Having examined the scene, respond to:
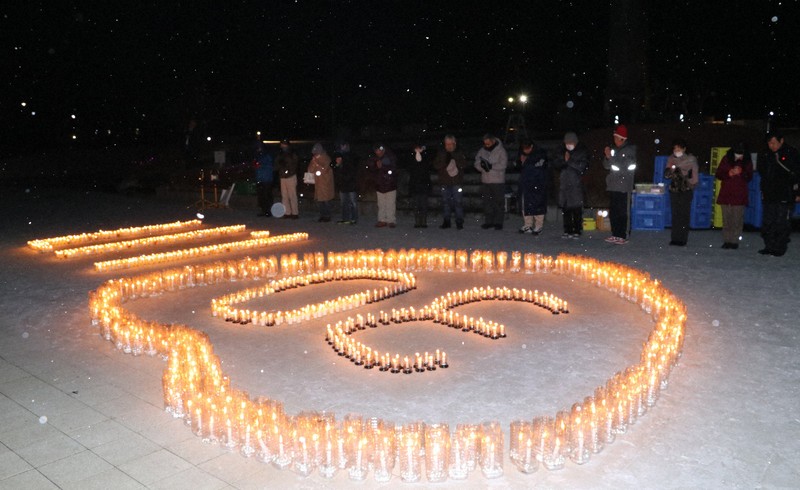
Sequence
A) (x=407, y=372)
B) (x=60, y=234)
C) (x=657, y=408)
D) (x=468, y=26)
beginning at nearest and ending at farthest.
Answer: (x=657, y=408)
(x=407, y=372)
(x=60, y=234)
(x=468, y=26)

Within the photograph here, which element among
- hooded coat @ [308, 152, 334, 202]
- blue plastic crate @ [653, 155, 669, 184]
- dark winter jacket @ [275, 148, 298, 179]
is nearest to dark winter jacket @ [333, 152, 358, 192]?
hooded coat @ [308, 152, 334, 202]

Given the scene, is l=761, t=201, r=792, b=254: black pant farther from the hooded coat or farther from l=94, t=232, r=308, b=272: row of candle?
the hooded coat

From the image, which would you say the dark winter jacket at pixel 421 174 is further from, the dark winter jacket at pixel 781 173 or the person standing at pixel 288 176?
the dark winter jacket at pixel 781 173

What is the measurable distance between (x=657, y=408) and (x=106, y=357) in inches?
196

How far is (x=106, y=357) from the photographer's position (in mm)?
6551

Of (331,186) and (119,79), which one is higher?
(119,79)

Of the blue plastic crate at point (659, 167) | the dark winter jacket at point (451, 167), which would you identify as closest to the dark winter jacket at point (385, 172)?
the dark winter jacket at point (451, 167)

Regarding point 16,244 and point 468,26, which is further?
point 468,26

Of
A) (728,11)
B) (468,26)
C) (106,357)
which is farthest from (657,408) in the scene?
(468,26)

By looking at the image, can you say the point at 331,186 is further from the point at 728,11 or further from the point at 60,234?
the point at 728,11

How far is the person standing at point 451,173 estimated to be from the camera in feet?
47.3

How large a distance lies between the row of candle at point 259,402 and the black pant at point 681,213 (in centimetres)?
444

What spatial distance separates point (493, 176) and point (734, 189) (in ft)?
14.8

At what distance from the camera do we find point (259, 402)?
15.8ft
